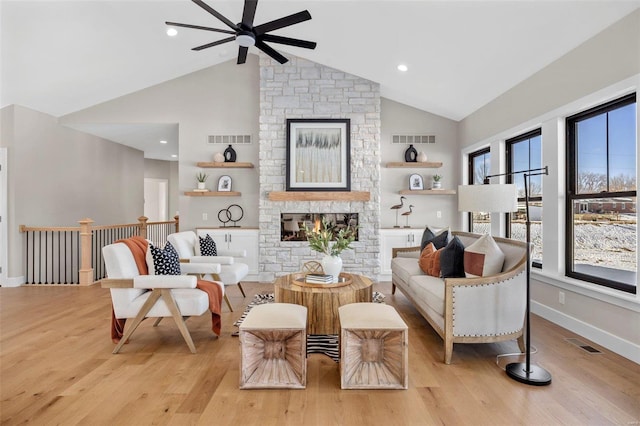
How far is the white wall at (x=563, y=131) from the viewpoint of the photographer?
9.07 ft

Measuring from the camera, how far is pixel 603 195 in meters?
3.15

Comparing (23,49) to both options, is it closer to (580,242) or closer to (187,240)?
(187,240)

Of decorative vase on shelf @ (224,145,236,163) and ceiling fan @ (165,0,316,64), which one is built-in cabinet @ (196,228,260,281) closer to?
decorative vase on shelf @ (224,145,236,163)

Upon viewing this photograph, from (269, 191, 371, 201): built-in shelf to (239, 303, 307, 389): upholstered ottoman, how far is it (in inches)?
138

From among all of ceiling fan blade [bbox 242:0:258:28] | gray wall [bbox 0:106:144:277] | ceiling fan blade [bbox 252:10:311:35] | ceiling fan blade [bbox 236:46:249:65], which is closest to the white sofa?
ceiling fan blade [bbox 252:10:311:35]

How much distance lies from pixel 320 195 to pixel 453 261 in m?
2.90

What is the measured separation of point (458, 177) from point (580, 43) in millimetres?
3183

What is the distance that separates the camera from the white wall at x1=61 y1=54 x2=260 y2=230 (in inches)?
244

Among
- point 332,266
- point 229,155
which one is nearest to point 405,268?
point 332,266

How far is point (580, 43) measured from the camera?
3.22 meters

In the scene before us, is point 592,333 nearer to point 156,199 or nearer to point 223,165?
point 223,165

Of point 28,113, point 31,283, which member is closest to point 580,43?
point 28,113

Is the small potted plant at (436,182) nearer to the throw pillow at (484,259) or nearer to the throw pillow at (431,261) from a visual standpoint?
the throw pillow at (431,261)

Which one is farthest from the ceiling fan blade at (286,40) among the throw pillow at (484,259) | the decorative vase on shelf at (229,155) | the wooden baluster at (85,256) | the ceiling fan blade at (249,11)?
the wooden baluster at (85,256)
